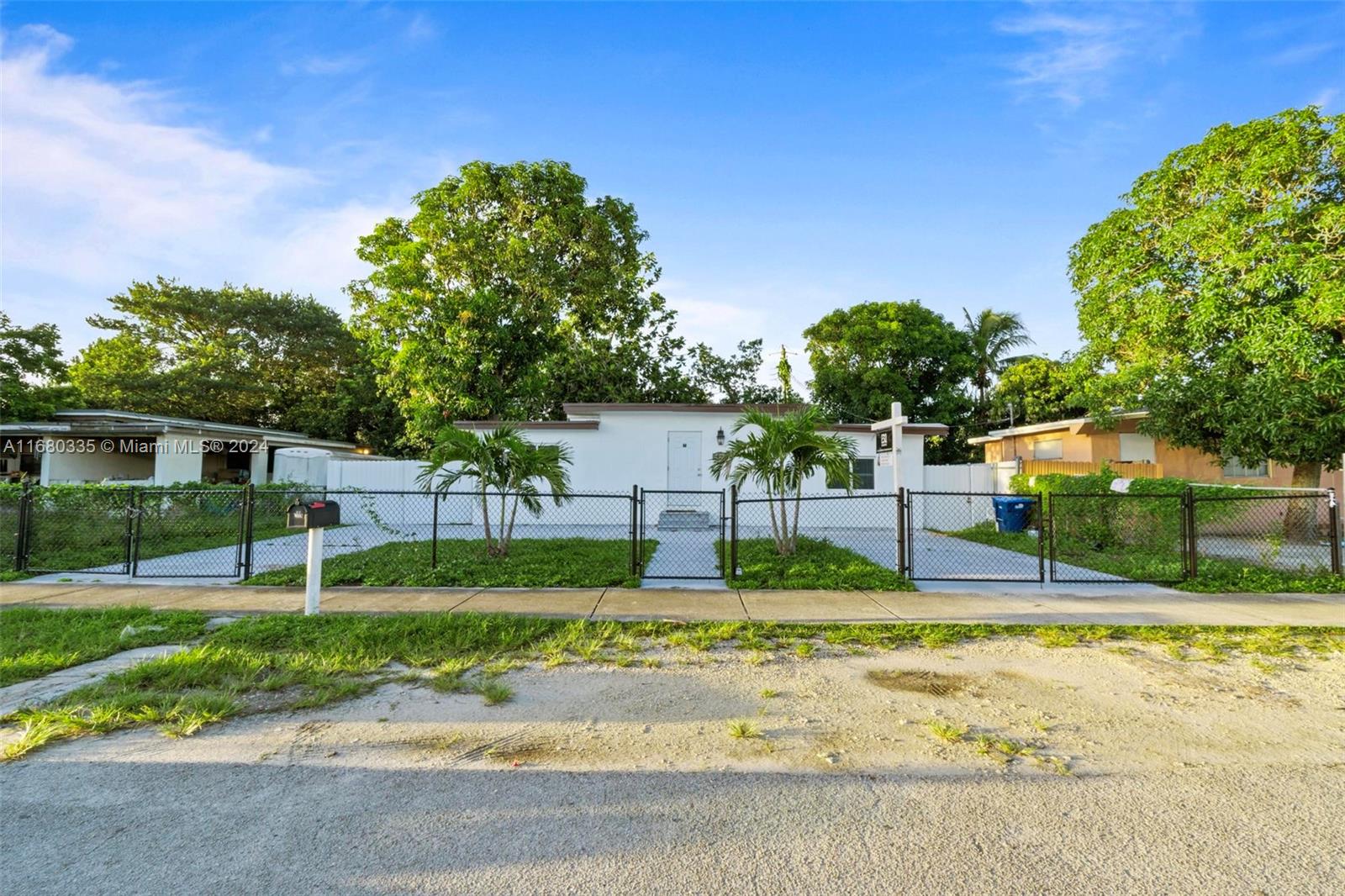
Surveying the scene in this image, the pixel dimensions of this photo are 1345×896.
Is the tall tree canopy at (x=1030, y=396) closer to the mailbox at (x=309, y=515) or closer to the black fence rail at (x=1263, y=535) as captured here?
the black fence rail at (x=1263, y=535)

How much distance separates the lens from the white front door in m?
14.9

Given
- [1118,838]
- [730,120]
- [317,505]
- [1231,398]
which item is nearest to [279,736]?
[317,505]

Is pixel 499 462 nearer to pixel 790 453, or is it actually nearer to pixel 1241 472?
pixel 790 453

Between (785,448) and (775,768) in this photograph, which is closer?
(775,768)

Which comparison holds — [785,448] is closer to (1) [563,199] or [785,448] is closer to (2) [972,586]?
(2) [972,586]

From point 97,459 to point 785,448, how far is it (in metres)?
25.0

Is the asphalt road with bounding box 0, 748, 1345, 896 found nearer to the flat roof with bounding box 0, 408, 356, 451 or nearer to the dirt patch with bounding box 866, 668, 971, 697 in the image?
the dirt patch with bounding box 866, 668, 971, 697

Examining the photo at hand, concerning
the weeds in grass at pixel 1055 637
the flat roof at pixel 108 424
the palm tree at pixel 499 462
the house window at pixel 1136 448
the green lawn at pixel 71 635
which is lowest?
the weeds in grass at pixel 1055 637

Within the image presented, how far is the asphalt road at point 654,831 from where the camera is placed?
6.83 ft

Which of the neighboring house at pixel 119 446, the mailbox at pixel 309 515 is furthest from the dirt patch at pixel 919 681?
the neighboring house at pixel 119 446

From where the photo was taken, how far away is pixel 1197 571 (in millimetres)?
7766

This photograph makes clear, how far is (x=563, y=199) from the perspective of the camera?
21.1 metres

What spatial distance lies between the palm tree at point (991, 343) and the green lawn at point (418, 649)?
946 inches

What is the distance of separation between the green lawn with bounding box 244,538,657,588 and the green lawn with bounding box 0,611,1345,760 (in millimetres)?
1661
